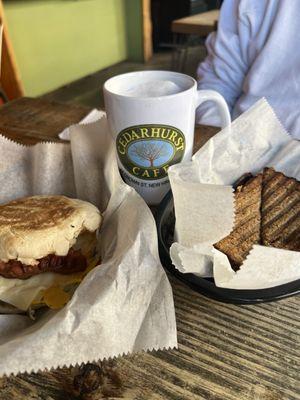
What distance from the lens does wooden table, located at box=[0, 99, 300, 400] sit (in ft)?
1.19

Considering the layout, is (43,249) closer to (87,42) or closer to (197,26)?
(197,26)

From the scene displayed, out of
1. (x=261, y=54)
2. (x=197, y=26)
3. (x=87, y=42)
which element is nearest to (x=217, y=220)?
(x=261, y=54)

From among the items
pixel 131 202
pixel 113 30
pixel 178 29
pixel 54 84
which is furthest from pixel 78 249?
pixel 113 30

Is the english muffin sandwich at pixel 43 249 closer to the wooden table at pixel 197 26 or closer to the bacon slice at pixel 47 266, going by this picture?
the bacon slice at pixel 47 266

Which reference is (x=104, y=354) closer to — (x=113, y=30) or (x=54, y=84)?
(x=54, y=84)

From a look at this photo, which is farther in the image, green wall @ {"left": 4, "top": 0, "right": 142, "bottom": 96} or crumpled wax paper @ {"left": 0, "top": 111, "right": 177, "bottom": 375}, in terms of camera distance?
green wall @ {"left": 4, "top": 0, "right": 142, "bottom": 96}

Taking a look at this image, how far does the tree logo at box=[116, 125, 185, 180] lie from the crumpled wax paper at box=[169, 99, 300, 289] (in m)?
0.04

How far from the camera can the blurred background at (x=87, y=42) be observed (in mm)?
2738

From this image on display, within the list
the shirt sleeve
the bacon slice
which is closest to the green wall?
the shirt sleeve

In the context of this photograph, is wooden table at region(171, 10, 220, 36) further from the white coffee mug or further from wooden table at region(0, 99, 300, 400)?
wooden table at region(0, 99, 300, 400)

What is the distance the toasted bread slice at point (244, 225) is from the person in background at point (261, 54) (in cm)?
44

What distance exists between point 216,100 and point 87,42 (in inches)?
136

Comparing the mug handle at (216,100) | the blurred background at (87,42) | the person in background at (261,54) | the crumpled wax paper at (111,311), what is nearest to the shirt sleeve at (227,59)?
the person in background at (261,54)

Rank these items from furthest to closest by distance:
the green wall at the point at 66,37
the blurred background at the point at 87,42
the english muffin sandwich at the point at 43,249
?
1. the green wall at the point at 66,37
2. the blurred background at the point at 87,42
3. the english muffin sandwich at the point at 43,249
